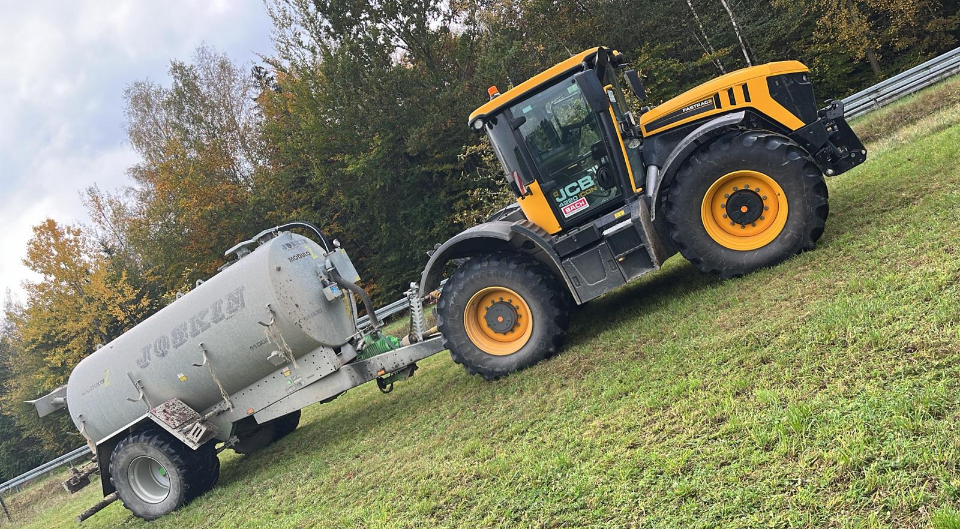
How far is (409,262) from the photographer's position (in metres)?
22.2

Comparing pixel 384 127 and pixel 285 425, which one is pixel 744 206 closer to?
pixel 285 425

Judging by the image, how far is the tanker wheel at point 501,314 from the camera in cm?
620

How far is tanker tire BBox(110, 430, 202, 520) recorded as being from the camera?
7.04 m

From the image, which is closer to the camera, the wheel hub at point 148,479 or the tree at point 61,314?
the wheel hub at point 148,479

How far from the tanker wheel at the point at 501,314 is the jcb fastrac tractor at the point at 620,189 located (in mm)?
13

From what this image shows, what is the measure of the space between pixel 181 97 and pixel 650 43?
22161 mm

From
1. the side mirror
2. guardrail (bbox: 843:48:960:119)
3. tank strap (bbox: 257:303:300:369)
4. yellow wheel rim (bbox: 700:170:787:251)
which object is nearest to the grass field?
yellow wheel rim (bbox: 700:170:787:251)

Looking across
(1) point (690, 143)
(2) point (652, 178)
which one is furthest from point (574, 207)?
(1) point (690, 143)

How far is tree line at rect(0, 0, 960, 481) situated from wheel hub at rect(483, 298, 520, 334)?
10.4m

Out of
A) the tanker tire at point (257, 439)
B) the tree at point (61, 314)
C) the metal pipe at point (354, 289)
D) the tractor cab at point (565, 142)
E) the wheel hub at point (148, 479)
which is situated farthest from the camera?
the tree at point (61, 314)

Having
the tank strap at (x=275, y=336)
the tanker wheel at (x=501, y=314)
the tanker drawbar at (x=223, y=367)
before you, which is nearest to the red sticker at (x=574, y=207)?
the tanker wheel at (x=501, y=314)

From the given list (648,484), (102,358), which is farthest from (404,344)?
(648,484)

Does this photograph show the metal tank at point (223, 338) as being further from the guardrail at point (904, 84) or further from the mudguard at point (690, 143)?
the guardrail at point (904, 84)

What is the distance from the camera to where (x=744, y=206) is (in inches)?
228
